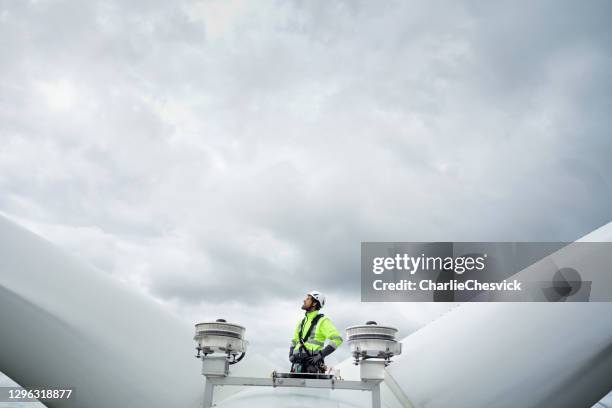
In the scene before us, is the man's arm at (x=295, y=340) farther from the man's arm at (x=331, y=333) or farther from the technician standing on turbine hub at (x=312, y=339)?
the man's arm at (x=331, y=333)

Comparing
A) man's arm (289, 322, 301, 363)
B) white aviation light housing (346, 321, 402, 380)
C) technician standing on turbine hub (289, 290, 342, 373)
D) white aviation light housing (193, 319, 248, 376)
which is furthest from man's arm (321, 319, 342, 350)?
white aviation light housing (193, 319, 248, 376)

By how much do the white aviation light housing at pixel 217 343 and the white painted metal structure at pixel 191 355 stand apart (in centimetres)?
60

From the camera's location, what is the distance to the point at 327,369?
9000mm

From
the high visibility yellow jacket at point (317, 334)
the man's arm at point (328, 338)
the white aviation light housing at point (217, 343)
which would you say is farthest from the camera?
the high visibility yellow jacket at point (317, 334)

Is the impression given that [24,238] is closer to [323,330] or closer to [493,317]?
[323,330]

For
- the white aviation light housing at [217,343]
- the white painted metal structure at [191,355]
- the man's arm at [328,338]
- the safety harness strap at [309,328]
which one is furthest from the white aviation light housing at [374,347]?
the white aviation light housing at [217,343]

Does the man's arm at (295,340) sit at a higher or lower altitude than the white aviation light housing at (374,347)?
higher

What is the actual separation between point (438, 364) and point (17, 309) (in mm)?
7209

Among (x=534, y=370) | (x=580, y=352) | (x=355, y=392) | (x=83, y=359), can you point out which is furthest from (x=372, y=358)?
(x=83, y=359)

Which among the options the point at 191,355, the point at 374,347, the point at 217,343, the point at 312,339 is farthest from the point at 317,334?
the point at 191,355

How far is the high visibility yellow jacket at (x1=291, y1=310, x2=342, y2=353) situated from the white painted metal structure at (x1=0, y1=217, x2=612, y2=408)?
82 centimetres

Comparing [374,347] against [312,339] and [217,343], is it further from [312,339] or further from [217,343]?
[217,343]

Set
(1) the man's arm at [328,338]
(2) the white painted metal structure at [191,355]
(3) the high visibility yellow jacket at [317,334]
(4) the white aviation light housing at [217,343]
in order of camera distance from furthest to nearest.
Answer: (3) the high visibility yellow jacket at [317,334] → (1) the man's arm at [328,338] → (2) the white painted metal structure at [191,355] → (4) the white aviation light housing at [217,343]

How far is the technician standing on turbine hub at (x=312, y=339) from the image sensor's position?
9.09m
